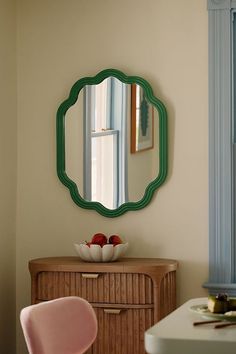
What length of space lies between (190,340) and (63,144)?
2.55 m

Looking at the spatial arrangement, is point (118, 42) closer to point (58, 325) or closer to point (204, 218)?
point (204, 218)

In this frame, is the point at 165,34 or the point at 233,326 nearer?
the point at 233,326

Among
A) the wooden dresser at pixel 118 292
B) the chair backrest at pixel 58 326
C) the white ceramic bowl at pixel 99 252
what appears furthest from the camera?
the white ceramic bowl at pixel 99 252

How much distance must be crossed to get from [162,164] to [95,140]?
0.41 m

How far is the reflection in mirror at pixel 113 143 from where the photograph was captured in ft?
14.0

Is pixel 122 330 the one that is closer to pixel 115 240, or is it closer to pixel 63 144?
pixel 115 240

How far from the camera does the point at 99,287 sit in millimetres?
3863

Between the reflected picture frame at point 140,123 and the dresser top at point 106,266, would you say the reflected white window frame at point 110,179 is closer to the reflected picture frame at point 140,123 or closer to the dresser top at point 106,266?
the reflected picture frame at point 140,123

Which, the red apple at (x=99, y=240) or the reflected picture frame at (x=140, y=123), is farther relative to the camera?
the reflected picture frame at (x=140, y=123)

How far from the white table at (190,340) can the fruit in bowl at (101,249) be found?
1.80 metres

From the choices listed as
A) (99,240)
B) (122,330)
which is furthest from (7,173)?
(122,330)

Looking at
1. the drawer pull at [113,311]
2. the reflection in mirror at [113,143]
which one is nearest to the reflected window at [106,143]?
the reflection in mirror at [113,143]

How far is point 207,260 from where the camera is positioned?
4160 millimetres

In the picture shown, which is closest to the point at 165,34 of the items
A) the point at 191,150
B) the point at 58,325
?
the point at 191,150
